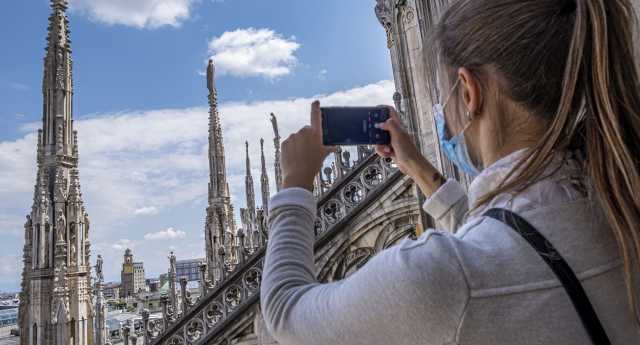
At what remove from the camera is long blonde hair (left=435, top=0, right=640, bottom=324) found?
0.65m

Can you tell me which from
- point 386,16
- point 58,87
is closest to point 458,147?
point 386,16

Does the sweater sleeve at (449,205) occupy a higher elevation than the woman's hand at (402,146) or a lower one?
lower

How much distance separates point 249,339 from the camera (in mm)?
6457

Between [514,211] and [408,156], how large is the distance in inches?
22.2

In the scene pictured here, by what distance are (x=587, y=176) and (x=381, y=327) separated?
409 mm

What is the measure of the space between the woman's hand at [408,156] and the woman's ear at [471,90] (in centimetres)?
37

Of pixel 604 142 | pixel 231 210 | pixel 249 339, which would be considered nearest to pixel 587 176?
pixel 604 142

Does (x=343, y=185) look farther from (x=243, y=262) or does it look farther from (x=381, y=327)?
(x=381, y=327)

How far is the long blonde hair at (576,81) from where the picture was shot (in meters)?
0.65

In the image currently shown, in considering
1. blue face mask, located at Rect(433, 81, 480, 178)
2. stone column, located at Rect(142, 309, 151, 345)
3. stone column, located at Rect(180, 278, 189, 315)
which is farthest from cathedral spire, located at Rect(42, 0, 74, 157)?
blue face mask, located at Rect(433, 81, 480, 178)

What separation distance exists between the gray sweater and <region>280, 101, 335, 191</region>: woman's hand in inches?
11.2

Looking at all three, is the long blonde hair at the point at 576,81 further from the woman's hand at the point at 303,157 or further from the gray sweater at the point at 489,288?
the woman's hand at the point at 303,157

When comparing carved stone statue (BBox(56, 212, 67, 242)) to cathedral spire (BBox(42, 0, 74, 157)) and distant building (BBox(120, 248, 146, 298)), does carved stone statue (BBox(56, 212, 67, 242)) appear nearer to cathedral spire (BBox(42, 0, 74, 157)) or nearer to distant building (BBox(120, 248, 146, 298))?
cathedral spire (BBox(42, 0, 74, 157))

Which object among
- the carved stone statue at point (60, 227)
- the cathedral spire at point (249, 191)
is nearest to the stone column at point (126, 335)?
the carved stone statue at point (60, 227)
